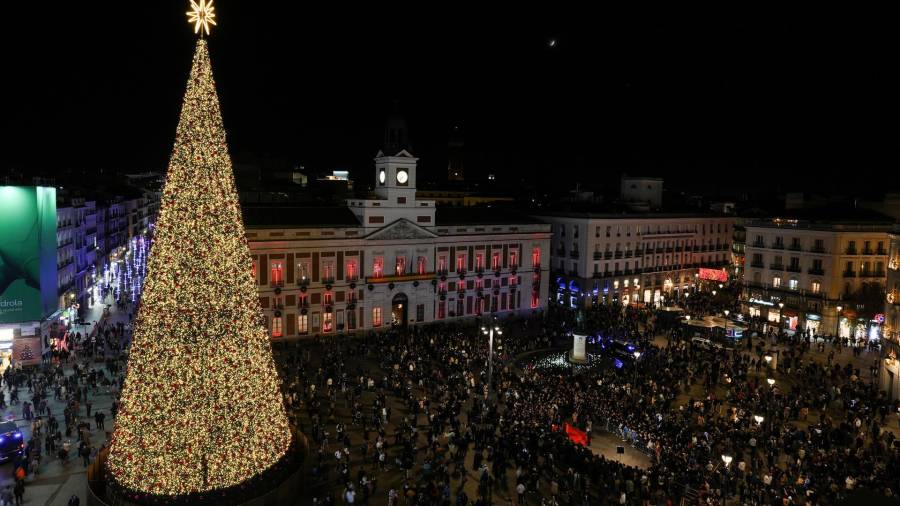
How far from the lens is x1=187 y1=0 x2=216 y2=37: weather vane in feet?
52.8

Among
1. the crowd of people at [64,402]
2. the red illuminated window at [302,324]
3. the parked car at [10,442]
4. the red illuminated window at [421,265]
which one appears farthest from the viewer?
the red illuminated window at [421,265]

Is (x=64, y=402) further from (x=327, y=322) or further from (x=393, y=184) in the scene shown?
(x=393, y=184)

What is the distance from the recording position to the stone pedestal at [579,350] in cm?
4019

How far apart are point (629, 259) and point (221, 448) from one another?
5570 centimetres

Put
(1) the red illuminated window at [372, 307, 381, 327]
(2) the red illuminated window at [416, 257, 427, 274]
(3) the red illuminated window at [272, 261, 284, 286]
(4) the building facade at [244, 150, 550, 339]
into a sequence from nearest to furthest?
(3) the red illuminated window at [272, 261, 284, 286], (4) the building facade at [244, 150, 550, 339], (1) the red illuminated window at [372, 307, 381, 327], (2) the red illuminated window at [416, 257, 427, 274]

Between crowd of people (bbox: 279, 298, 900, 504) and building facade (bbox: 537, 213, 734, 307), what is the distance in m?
21.9

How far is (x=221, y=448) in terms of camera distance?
17.0 m

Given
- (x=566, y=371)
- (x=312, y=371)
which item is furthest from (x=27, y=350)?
(x=566, y=371)

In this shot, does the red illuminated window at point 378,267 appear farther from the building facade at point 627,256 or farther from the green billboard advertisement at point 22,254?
the green billboard advertisement at point 22,254

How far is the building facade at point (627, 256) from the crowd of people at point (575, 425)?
861 inches

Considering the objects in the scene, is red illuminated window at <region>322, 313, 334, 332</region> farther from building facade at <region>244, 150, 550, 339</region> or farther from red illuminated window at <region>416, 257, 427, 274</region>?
red illuminated window at <region>416, 257, 427, 274</region>

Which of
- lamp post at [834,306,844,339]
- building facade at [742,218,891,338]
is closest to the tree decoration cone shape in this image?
building facade at [742,218,891,338]

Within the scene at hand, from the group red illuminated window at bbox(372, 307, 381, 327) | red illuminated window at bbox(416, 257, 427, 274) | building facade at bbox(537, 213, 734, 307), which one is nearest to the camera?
red illuminated window at bbox(372, 307, 381, 327)

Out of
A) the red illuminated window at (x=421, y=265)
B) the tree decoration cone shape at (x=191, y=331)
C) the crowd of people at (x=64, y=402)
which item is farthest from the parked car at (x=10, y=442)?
the red illuminated window at (x=421, y=265)
